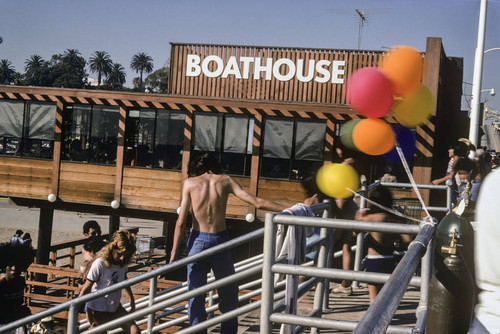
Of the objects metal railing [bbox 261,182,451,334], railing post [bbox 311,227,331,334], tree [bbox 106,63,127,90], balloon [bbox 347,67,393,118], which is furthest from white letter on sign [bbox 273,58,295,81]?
tree [bbox 106,63,127,90]

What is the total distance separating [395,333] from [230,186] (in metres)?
2.69

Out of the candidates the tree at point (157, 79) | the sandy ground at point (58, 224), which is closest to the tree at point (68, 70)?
the tree at point (157, 79)

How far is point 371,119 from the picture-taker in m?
6.83

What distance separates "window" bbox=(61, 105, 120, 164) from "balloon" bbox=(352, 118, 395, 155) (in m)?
11.4

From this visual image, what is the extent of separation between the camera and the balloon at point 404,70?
20.8ft

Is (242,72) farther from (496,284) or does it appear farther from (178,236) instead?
(496,284)

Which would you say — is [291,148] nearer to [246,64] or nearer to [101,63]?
[246,64]

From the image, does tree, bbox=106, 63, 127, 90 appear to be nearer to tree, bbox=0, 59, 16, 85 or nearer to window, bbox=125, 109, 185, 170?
tree, bbox=0, 59, 16, 85

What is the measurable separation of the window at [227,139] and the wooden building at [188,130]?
0.10ft

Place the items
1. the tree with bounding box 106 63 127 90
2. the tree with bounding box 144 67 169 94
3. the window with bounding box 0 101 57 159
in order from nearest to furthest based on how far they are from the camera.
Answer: the window with bounding box 0 101 57 159, the tree with bounding box 144 67 169 94, the tree with bounding box 106 63 127 90

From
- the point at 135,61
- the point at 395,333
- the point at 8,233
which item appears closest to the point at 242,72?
the point at 395,333

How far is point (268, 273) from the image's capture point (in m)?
2.93

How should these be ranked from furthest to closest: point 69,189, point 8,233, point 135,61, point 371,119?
point 135,61 → point 8,233 → point 69,189 → point 371,119

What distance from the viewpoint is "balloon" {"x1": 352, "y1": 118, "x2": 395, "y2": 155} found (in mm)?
6711
